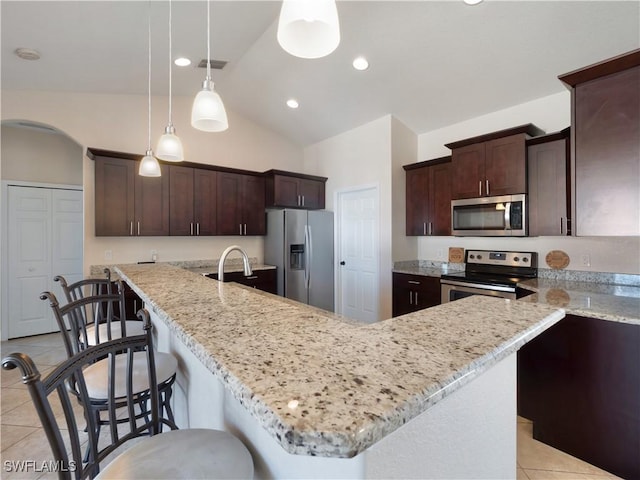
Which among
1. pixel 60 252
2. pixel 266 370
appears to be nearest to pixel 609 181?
pixel 266 370

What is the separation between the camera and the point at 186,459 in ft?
2.93

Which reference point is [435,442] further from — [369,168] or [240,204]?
[240,204]

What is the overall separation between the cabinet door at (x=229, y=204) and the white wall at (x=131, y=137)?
35 cm

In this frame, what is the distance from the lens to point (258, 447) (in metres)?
0.92

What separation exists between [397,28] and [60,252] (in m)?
5.01

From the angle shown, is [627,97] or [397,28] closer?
[627,97]

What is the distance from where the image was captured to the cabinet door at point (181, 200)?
390 cm

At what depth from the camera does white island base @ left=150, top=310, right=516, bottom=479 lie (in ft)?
1.96

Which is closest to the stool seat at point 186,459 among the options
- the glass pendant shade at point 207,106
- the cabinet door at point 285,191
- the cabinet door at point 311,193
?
the glass pendant shade at point 207,106

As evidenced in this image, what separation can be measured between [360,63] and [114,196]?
3092 millimetres

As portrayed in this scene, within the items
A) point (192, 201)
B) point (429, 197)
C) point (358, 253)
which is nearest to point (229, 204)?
point (192, 201)

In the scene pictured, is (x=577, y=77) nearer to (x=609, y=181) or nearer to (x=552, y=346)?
(x=609, y=181)

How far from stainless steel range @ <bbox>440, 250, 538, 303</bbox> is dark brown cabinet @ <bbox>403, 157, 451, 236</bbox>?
51cm

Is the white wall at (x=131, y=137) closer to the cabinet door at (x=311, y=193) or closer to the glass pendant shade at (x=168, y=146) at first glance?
the cabinet door at (x=311, y=193)
